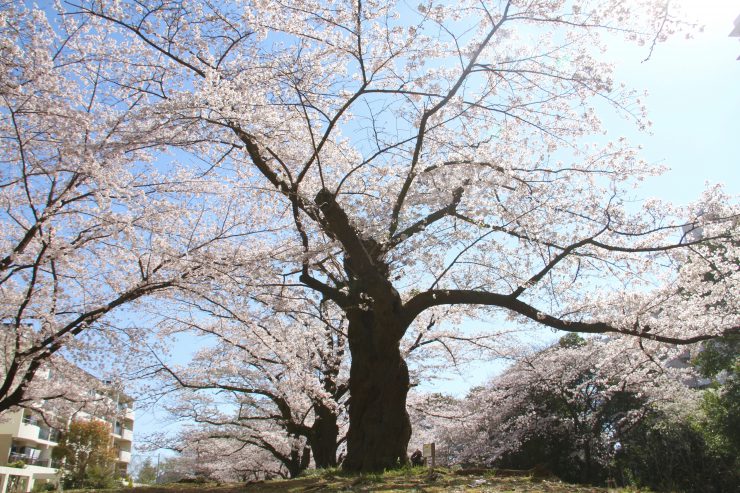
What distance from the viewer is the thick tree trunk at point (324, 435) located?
1195cm

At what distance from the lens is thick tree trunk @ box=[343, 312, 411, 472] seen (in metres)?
6.83

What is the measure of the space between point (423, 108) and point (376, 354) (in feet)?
11.3

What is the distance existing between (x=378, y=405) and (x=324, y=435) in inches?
224

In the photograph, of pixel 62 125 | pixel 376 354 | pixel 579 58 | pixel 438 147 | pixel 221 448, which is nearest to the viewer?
pixel 579 58

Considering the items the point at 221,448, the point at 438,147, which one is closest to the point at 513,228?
the point at 438,147

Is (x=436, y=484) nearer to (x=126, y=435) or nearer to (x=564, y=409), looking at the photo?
(x=564, y=409)

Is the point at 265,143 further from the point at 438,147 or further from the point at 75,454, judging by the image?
the point at 75,454

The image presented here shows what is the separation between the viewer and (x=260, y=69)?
622 centimetres

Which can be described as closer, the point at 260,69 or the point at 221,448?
the point at 260,69

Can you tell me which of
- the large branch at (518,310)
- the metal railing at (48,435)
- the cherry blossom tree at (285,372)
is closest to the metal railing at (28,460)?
the metal railing at (48,435)

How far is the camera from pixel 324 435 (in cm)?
1212

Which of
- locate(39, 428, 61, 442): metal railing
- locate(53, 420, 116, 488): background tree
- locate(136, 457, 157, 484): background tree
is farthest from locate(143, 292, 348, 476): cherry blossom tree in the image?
locate(136, 457, 157, 484): background tree

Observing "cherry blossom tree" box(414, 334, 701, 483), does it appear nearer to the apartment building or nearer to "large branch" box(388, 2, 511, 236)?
"large branch" box(388, 2, 511, 236)

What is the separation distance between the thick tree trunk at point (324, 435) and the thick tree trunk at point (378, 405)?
16.5ft
